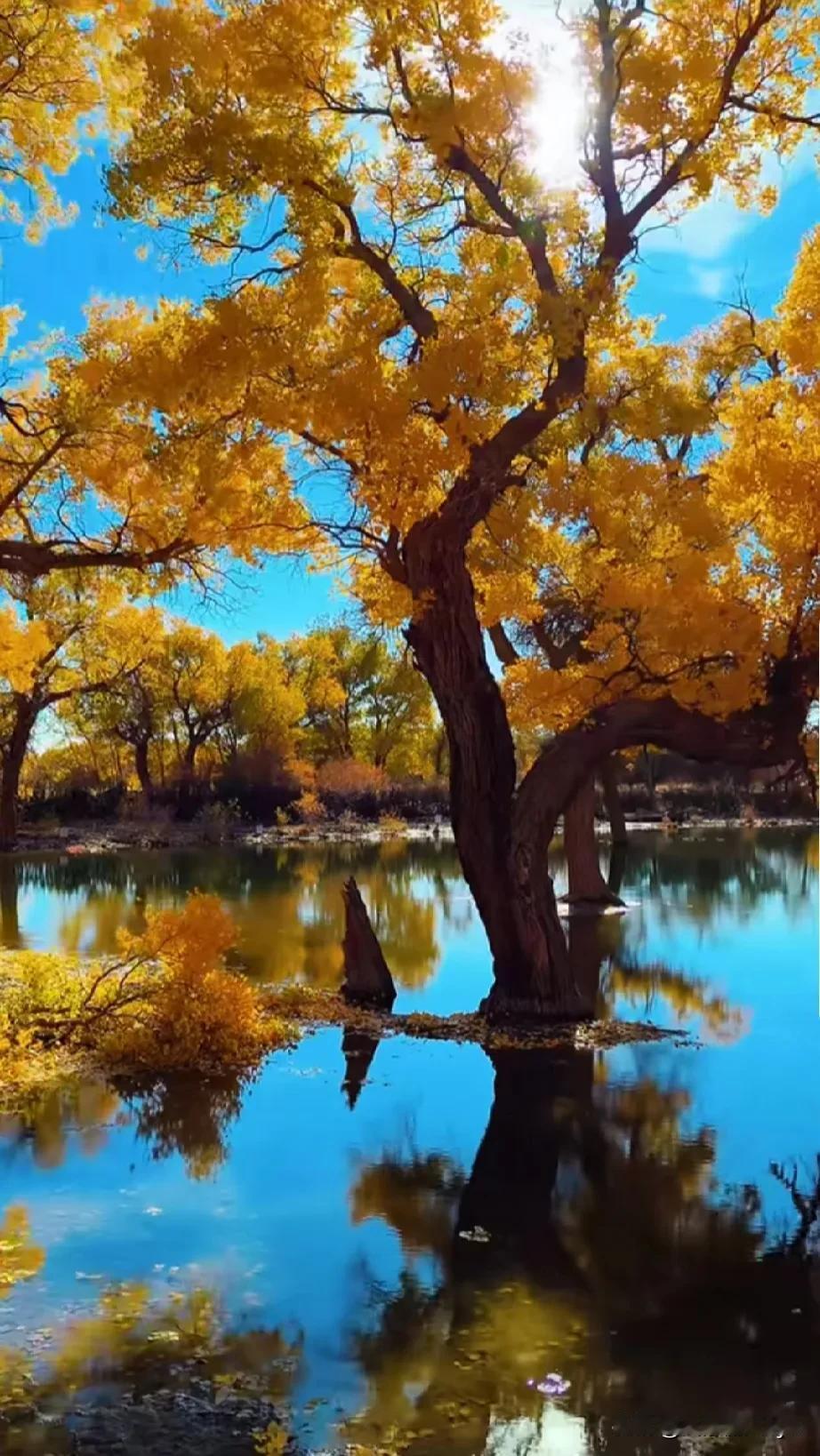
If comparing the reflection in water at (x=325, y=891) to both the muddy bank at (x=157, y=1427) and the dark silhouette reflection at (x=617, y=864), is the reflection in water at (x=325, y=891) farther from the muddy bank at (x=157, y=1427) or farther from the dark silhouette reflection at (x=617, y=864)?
the muddy bank at (x=157, y=1427)

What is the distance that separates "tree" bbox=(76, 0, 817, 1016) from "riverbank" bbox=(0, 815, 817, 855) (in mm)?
26577

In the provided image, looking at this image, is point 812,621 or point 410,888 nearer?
point 812,621

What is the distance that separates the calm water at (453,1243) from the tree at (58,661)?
13.0 metres

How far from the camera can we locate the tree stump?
39.0ft

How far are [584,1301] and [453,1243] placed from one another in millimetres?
896

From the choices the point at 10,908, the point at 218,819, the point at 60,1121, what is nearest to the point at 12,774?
the point at 218,819

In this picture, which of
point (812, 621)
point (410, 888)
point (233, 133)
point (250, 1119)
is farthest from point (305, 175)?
point (410, 888)

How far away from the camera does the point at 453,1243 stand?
19.4 ft

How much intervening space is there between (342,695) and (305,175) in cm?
4956

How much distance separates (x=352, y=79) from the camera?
332 inches

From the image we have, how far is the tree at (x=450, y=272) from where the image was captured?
307 inches

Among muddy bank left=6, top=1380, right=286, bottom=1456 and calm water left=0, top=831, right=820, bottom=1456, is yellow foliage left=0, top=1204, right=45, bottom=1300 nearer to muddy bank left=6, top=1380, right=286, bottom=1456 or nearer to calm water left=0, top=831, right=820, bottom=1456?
calm water left=0, top=831, right=820, bottom=1456

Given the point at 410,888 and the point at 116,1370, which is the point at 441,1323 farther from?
the point at 410,888

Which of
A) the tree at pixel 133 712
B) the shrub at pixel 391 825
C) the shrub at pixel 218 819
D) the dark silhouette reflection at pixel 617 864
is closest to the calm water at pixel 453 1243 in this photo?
the dark silhouette reflection at pixel 617 864
